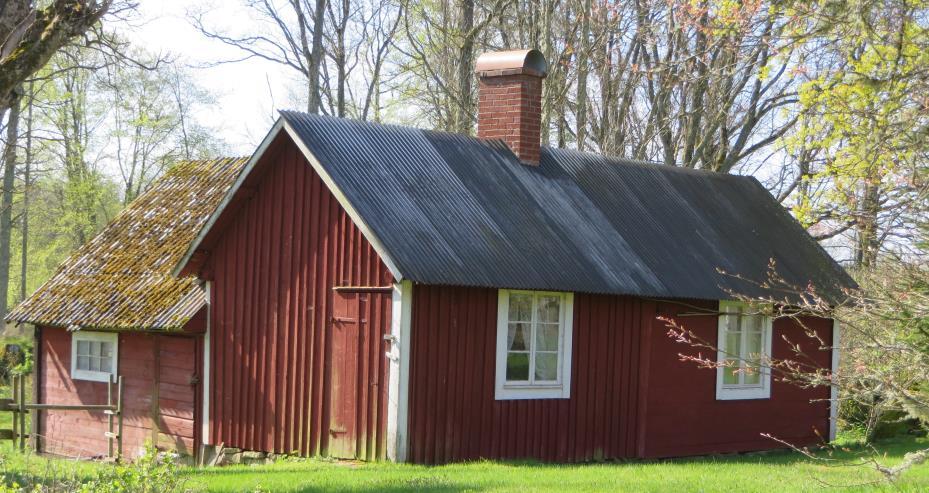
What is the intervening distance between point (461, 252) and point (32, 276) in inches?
1526

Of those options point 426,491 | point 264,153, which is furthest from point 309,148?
point 426,491

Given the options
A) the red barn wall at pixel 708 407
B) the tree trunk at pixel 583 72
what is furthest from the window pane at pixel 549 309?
the tree trunk at pixel 583 72

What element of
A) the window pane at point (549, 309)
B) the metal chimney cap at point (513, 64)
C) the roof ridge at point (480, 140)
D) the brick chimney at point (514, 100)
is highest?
the metal chimney cap at point (513, 64)

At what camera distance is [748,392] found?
18828mm

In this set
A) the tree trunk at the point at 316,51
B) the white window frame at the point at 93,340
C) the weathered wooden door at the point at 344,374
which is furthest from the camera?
the tree trunk at the point at 316,51

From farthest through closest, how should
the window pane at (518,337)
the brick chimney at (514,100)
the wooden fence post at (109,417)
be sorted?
1. the brick chimney at (514,100)
2. the wooden fence post at (109,417)
3. the window pane at (518,337)

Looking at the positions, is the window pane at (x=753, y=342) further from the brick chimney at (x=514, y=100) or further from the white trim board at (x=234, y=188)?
the white trim board at (x=234, y=188)

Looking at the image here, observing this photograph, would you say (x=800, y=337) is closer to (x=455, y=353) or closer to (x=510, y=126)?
(x=510, y=126)

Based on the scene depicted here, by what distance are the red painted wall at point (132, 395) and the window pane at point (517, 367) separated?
191 inches

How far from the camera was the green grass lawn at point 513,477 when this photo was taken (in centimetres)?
1168

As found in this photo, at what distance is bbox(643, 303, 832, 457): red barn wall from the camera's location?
17.2 m

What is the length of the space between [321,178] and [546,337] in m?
3.64

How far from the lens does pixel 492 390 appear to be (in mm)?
15070

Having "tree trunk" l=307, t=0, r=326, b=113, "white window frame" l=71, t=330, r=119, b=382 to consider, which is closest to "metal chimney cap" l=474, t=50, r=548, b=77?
"white window frame" l=71, t=330, r=119, b=382
